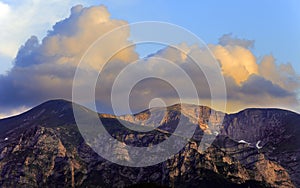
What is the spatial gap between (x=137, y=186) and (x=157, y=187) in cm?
749

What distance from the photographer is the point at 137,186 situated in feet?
617

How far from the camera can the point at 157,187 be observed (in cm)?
18875
